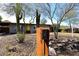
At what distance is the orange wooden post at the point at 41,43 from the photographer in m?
1.91

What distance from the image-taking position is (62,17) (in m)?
1.94

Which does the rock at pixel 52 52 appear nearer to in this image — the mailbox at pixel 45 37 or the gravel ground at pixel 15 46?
the mailbox at pixel 45 37

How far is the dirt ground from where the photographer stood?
1915 millimetres

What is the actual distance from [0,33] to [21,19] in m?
0.28

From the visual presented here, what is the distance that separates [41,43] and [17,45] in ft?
0.86

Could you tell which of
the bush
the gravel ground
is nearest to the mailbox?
the gravel ground

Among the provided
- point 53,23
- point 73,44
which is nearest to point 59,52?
point 73,44

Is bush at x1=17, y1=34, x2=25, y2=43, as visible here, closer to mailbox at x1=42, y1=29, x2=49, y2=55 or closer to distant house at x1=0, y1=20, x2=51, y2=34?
distant house at x1=0, y1=20, x2=51, y2=34

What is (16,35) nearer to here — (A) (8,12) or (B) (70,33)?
(A) (8,12)

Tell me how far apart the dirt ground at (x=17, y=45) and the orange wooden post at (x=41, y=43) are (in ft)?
0.15

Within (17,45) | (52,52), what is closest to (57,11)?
(52,52)

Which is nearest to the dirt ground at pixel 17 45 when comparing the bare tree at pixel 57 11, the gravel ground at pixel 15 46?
the gravel ground at pixel 15 46

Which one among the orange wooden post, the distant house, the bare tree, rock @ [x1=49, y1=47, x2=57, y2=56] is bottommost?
rock @ [x1=49, y1=47, x2=57, y2=56]

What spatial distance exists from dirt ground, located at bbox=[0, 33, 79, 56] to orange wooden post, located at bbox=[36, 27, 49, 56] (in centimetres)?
5
